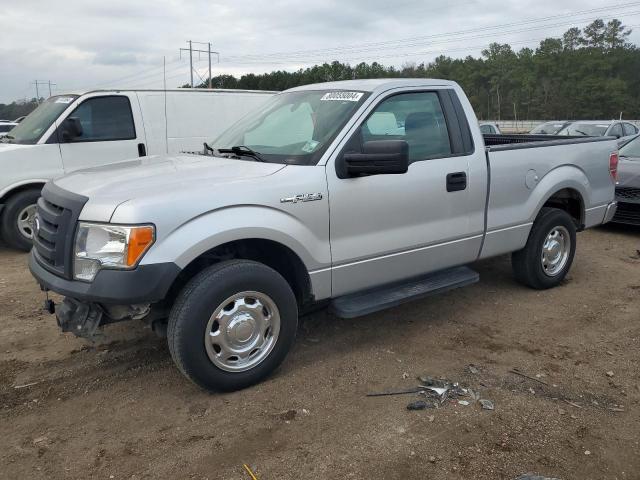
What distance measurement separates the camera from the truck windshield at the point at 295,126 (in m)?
3.81

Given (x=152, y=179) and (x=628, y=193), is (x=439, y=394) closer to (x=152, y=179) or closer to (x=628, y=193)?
(x=152, y=179)

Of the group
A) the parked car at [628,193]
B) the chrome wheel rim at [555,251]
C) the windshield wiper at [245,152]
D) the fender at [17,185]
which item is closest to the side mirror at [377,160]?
the windshield wiper at [245,152]

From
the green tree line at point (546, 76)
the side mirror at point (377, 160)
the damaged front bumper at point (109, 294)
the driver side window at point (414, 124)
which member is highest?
the green tree line at point (546, 76)

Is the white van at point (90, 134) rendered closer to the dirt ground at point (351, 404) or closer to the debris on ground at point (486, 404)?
→ the dirt ground at point (351, 404)

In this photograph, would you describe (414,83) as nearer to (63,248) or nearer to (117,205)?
(117,205)

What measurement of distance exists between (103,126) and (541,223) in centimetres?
595

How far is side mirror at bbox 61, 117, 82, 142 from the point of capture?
24.4ft

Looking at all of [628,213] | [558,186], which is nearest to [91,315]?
[558,186]

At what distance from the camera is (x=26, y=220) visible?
24.1 ft

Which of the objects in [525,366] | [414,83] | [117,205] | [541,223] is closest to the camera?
[117,205]

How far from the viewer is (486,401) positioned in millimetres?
3426

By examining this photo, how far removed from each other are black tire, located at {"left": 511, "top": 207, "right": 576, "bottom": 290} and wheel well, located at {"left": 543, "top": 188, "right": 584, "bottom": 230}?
17 cm

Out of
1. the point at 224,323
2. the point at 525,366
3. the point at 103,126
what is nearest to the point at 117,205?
the point at 224,323

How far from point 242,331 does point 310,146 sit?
1.33 metres
